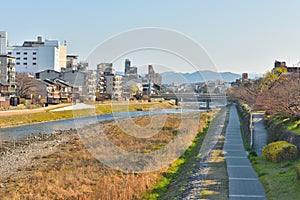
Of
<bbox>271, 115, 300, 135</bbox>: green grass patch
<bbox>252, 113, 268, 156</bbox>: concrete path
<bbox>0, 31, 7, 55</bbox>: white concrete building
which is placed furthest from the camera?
<bbox>0, 31, 7, 55</bbox>: white concrete building

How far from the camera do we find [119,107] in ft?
244

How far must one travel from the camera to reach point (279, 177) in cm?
1220

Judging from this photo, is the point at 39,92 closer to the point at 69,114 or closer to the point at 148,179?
the point at 69,114

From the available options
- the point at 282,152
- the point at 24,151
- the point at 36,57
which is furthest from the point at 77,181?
the point at 36,57

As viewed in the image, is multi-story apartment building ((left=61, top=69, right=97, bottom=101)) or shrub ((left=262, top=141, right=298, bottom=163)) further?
multi-story apartment building ((left=61, top=69, right=97, bottom=101))

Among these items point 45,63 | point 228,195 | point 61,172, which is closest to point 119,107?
point 45,63

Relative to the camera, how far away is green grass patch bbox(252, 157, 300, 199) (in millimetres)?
10336

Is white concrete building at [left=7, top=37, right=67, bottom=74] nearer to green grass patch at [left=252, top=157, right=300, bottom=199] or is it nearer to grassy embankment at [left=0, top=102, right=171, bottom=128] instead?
grassy embankment at [left=0, top=102, right=171, bottom=128]

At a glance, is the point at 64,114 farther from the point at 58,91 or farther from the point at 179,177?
the point at 179,177

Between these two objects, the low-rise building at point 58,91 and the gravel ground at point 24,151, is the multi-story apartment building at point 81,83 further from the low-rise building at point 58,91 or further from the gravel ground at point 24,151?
the gravel ground at point 24,151

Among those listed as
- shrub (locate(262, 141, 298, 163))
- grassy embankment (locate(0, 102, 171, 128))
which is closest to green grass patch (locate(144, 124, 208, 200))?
shrub (locate(262, 141, 298, 163))

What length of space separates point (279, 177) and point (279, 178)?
147 millimetres

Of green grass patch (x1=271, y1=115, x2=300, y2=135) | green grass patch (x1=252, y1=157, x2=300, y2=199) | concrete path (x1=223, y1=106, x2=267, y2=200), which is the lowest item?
concrete path (x1=223, y1=106, x2=267, y2=200)

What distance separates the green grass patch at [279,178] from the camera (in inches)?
407
